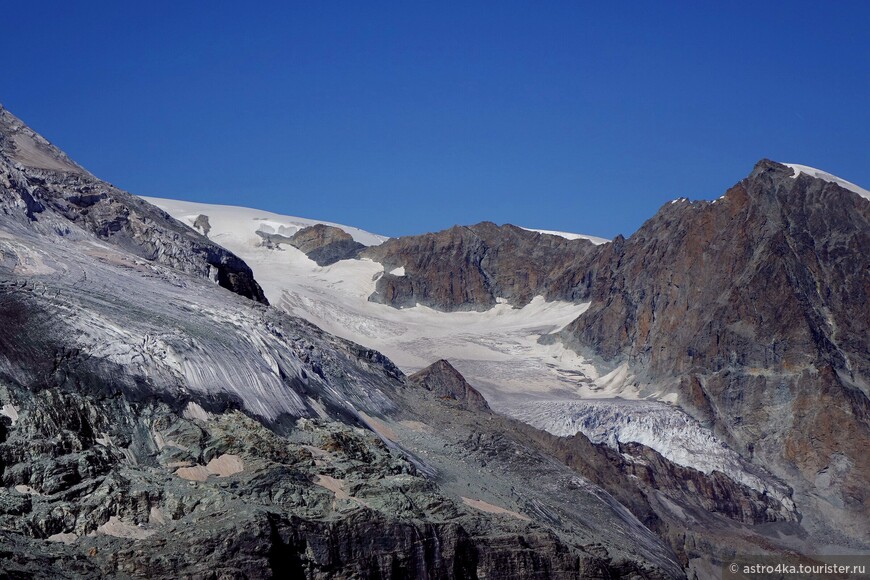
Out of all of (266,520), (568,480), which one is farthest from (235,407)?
(568,480)

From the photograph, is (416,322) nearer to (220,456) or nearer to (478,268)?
(478,268)

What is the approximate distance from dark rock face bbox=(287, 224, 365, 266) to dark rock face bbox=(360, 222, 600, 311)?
3117 millimetres

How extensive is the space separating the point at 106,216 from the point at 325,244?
114m

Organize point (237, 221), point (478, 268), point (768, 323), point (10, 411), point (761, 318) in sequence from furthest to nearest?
1. point (237, 221)
2. point (478, 268)
3. point (761, 318)
4. point (768, 323)
5. point (10, 411)

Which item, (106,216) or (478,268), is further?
(478,268)

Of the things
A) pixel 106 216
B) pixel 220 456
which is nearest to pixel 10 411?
pixel 220 456

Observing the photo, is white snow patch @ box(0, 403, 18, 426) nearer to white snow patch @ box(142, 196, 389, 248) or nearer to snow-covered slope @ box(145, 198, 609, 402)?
snow-covered slope @ box(145, 198, 609, 402)

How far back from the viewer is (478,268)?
161875 millimetres

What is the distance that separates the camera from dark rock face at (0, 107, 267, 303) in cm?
5250

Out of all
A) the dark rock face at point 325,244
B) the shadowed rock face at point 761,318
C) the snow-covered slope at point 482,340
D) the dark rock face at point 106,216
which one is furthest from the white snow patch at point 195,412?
the dark rock face at point 325,244

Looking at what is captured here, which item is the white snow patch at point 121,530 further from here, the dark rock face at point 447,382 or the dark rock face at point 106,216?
the dark rock face at point 447,382

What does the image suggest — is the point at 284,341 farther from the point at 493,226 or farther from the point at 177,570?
the point at 493,226

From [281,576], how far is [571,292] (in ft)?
411

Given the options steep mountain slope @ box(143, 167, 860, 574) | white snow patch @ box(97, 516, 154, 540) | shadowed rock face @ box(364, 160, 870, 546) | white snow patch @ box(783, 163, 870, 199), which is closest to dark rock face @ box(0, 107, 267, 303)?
steep mountain slope @ box(143, 167, 860, 574)
